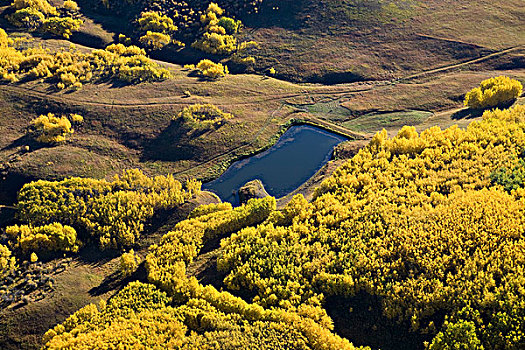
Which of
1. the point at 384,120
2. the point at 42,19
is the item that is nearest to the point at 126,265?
the point at 384,120

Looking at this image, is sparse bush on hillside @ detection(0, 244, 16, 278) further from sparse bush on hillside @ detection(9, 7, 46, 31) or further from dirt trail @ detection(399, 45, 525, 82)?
dirt trail @ detection(399, 45, 525, 82)

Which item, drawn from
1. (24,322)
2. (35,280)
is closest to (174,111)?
(35,280)

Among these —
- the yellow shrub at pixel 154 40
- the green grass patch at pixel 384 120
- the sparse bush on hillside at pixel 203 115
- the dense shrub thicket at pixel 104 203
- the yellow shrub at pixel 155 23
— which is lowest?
the dense shrub thicket at pixel 104 203

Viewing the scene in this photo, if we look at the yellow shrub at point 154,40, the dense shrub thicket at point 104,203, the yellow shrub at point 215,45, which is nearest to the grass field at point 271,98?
the dense shrub thicket at point 104,203

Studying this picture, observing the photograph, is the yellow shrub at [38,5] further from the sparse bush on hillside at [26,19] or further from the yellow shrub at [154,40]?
the yellow shrub at [154,40]

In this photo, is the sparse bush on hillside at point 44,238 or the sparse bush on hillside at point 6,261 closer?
the sparse bush on hillside at point 6,261

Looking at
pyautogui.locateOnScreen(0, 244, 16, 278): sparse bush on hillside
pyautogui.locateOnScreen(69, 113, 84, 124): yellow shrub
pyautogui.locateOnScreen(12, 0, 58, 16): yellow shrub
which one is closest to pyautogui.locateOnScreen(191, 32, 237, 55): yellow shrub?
pyautogui.locateOnScreen(12, 0, 58, 16): yellow shrub
